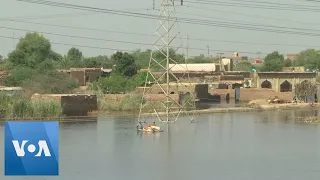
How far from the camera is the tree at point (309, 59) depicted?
A: 262ft

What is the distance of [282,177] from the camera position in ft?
57.3

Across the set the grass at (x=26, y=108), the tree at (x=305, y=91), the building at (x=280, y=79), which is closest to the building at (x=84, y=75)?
the building at (x=280, y=79)

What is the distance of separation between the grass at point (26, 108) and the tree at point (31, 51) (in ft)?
75.0

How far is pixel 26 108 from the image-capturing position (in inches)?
1193

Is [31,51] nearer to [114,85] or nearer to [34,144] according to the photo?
[114,85]

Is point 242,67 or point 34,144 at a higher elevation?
point 242,67

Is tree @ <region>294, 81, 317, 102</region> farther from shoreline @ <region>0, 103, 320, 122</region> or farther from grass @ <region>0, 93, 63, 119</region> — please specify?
grass @ <region>0, 93, 63, 119</region>

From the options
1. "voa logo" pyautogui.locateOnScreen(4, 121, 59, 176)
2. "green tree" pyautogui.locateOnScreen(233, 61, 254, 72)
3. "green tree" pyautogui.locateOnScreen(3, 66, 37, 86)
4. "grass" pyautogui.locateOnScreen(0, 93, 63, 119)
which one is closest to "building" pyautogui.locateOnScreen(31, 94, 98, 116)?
"grass" pyautogui.locateOnScreen(0, 93, 63, 119)

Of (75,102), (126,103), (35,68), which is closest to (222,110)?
(126,103)

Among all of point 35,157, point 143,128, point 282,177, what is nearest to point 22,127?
point 35,157

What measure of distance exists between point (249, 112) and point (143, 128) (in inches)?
528

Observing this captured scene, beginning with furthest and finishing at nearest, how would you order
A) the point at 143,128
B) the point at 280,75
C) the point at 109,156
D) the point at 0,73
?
the point at 280,75, the point at 0,73, the point at 143,128, the point at 109,156

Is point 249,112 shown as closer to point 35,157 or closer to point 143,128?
point 143,128

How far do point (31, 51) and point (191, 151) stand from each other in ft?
130
